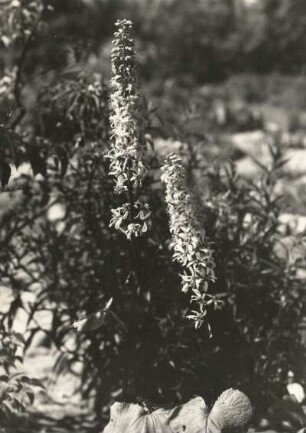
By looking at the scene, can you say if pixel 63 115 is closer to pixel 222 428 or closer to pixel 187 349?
pixel 187 349

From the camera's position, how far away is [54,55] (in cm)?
336

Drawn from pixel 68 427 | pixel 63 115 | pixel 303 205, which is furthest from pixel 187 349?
pixel 303 205

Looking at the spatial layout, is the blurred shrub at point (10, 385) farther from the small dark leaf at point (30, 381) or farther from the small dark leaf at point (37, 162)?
the small dark leaf at point (37, 162)

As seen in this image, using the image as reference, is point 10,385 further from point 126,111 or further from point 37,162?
point 126,111

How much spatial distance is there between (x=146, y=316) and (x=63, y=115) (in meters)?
1.00

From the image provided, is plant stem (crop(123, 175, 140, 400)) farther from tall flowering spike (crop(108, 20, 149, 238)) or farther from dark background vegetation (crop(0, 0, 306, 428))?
tall flowering spike (crop(108, 20, 149, 238))

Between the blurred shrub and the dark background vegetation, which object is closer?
the blurred shrub

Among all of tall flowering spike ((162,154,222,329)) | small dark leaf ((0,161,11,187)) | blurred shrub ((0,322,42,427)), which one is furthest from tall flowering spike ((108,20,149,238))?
blurred shrub ((0,322,42,427))

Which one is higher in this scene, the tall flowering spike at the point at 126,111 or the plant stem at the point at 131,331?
the tall flowering spike at the point at 126,111

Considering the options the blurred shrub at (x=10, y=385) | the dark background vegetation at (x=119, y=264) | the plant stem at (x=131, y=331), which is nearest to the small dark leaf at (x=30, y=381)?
the blurred shrub at (x=10, y=385)

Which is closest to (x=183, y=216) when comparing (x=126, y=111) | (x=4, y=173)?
(x=126, y=111)

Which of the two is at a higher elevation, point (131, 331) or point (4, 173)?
point (4, 173)

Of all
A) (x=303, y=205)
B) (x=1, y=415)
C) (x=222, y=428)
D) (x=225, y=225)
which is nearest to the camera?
(x=222, y=428)

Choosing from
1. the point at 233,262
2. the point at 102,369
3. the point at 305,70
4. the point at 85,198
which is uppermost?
the point at 305,70
